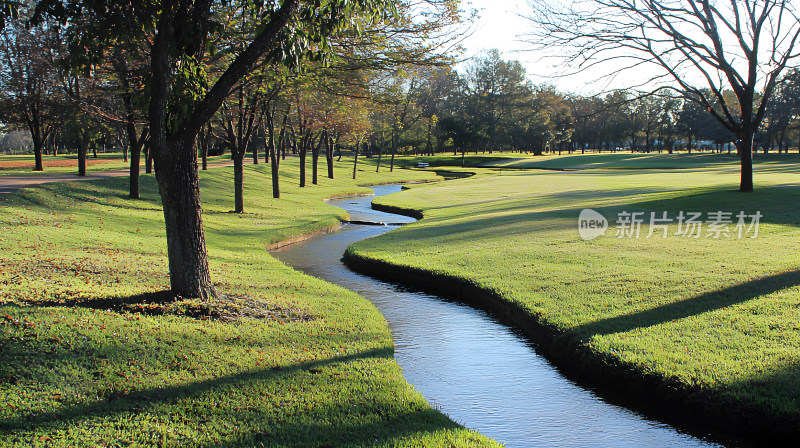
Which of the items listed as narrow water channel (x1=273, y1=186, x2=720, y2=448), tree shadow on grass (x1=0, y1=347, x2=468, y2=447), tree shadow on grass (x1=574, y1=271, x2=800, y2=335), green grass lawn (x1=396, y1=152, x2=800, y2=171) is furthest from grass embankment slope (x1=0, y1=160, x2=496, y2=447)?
green grass lawn (x1=396, y1=152, x2=800, y2=171)

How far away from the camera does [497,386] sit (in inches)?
302

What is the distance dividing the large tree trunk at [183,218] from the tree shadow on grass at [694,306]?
6.03m

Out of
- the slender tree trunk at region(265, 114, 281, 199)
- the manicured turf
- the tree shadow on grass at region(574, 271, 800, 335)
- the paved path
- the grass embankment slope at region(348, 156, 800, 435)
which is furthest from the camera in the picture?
the manicured turf

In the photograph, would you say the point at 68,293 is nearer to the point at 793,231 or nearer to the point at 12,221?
the point at 12,221

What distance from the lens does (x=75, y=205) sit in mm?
18375

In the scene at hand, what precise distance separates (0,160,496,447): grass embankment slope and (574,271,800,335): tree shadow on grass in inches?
136

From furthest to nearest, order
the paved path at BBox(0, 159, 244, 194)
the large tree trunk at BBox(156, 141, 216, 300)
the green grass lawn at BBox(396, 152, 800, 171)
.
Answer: the green grass lawn at BBox(396, 152, 800, 171)
the paved path at BBox(0, 159, 244, 194)
the large tree trunk at BBox(156, 141, 216, 300)

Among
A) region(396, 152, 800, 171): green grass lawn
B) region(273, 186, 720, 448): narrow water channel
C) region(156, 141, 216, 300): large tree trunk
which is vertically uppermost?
region(396, 152, 800, 171): green grass lawn

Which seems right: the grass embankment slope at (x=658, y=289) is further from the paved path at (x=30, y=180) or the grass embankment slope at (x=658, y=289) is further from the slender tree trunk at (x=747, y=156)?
the paved path at (x=30, y=180)

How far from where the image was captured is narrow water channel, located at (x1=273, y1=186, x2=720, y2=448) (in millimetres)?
6406

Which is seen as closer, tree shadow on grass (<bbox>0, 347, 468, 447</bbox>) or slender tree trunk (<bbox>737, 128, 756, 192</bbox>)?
tree shadow on grass (<bbox>0, 347, 468, 447</bbox>)

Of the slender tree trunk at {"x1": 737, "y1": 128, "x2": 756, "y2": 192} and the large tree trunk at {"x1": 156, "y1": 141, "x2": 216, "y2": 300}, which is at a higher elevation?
the slender tree trunk at {"x1": 737, "y1": 128, "x2": 756, "y2": 192}

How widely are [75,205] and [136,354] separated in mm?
14409

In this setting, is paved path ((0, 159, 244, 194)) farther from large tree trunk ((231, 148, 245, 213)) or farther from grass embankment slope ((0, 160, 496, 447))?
grass embankment slope ((0, 160, 496, 447))
